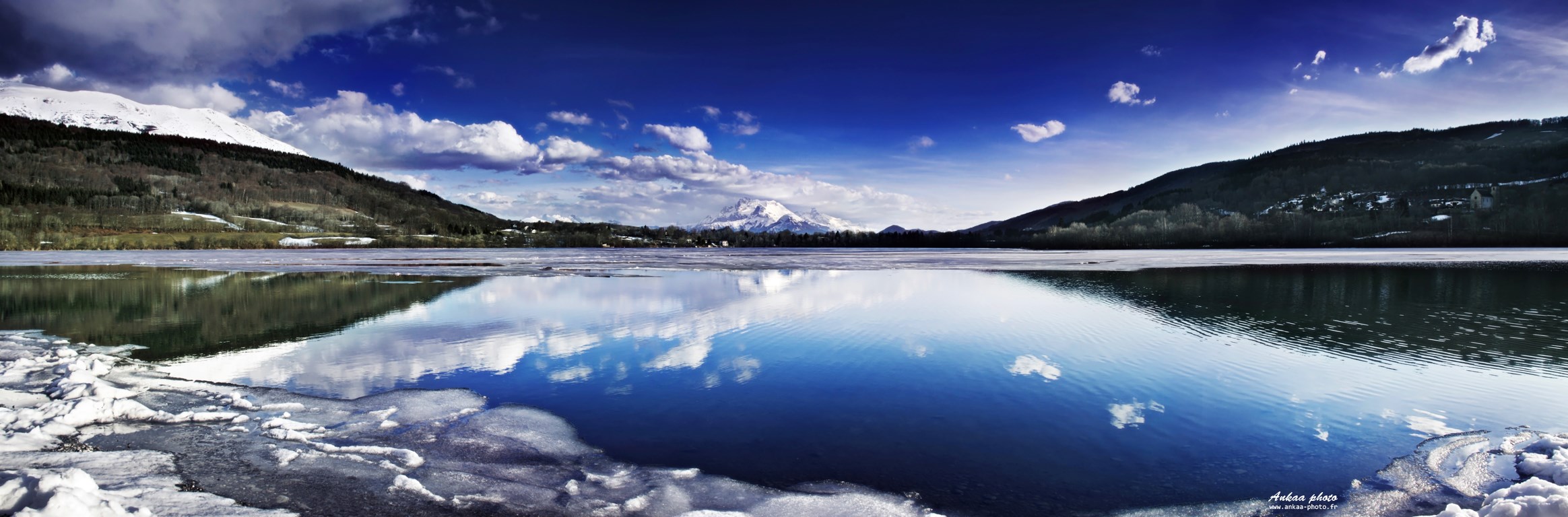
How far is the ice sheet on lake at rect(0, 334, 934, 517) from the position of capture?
5289 millimetres

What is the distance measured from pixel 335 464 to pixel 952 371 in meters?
8.56

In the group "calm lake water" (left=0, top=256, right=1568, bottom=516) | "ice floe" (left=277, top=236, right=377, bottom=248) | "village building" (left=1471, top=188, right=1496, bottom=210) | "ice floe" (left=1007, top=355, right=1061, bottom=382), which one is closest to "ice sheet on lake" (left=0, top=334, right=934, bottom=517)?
"calm lake water" (left=0, top=256, right=1568, bottom=516)

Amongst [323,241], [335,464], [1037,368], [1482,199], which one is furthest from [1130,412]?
[1482,199]

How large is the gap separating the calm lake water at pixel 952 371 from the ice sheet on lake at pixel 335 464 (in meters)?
0.54

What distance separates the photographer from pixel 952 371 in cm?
1141

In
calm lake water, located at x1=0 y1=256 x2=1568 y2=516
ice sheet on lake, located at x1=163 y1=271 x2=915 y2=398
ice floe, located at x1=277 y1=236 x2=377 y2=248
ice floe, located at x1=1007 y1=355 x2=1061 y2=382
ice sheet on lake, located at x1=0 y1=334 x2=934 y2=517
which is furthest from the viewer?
ice floe, located at x1=277 y1=236 x2=377 y2=248

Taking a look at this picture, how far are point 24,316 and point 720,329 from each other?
1924 centimetres

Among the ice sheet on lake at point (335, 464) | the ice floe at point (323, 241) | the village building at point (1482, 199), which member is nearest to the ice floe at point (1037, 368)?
the ice sheet on lake at point (335, 464)

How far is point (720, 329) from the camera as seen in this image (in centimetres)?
1628

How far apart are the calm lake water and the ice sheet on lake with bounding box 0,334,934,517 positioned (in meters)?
0.54

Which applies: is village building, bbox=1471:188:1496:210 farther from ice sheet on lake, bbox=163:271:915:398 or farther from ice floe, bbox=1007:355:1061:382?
ice floe, bbox=1007:355:1061:382

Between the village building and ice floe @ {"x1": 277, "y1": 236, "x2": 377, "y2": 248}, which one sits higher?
the village building

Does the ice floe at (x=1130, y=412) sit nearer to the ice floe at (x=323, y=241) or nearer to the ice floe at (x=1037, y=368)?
the ice floe at (x=1037, y=368)

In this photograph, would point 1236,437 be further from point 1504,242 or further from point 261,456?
point 1504,242
